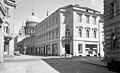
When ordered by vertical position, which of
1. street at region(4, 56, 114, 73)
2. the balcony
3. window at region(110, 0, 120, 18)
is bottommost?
street at region(4, 56, 114, 73)

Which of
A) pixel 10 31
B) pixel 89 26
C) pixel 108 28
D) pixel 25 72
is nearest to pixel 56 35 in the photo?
pixel 89 26

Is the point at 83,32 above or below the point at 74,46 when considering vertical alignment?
above

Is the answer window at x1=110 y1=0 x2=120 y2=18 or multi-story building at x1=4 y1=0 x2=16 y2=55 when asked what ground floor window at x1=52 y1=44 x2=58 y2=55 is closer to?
multi-story building at x1=4 y1=0 x2=16 y2=55

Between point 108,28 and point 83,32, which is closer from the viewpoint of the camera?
point 108,28

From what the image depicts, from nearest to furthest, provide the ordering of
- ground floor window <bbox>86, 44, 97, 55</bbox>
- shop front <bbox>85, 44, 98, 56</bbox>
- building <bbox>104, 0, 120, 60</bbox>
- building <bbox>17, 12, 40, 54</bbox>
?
building <bbox>104, 0, 120, 60</bbox> < shop front <bbox>85, 44, 98, 56</bbox> < ground floor window <bbox>86, 44, 97, 55</bbox> < building <bbox>17, 12, 40, 54</bbox>

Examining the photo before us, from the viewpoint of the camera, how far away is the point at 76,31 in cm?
A: 3125

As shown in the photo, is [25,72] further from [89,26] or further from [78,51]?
[89,26]

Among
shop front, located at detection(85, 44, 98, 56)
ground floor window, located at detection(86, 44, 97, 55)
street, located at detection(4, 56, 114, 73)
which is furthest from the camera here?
ground floor window, located at detection(86, 44, 97, 55)

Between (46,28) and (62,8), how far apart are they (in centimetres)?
1253

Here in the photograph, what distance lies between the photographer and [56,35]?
33.3 metres

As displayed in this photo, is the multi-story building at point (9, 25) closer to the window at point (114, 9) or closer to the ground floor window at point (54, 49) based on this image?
the ground floor window at point (54, 49)

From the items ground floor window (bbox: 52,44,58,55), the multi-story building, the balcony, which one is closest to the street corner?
the multi-story building

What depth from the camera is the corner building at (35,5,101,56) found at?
101 ft

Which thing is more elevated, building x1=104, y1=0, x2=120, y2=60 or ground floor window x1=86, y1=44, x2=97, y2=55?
building x1=104, y1=0, x2=120, y2=60
